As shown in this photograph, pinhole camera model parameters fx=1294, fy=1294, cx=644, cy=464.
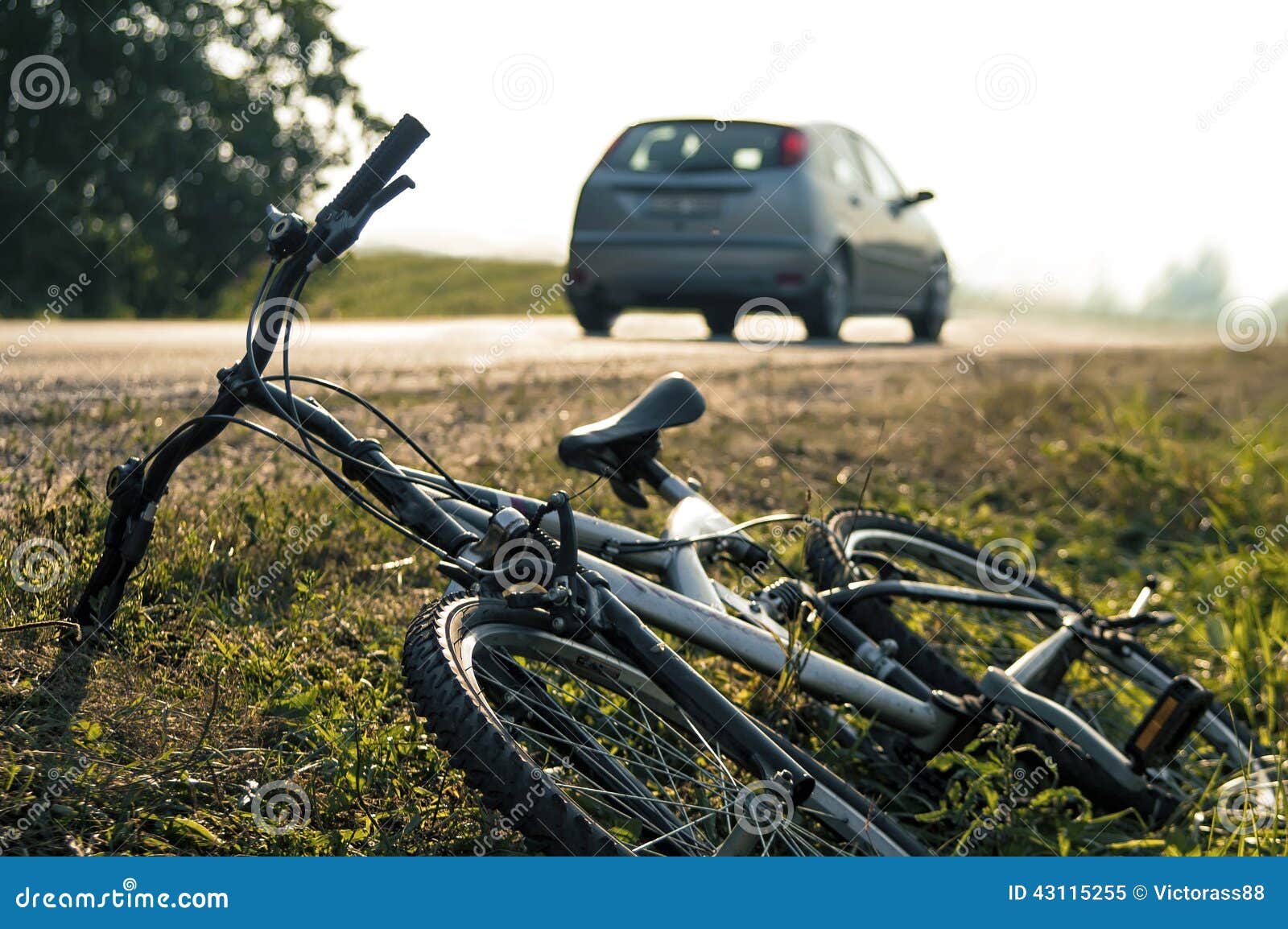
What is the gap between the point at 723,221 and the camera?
9938 mm

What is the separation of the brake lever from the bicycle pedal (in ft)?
8.40

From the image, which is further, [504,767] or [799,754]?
[799,754]

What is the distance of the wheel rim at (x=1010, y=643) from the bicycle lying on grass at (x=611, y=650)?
0.54 metres

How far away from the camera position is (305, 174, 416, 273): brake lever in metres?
2.47

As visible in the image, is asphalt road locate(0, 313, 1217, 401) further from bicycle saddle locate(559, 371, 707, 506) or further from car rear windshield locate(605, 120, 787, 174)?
bicycle saddle locate(559, 371, 707, 506)

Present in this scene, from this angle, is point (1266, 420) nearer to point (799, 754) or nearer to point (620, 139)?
point (620, 139)

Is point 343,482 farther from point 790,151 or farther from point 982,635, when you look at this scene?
point 790,151

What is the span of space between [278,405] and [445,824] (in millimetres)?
951

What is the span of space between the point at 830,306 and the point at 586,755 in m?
8.83

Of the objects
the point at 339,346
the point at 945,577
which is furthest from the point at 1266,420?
the point at 339,346

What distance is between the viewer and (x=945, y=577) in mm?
4645

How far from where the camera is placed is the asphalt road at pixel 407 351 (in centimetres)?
695

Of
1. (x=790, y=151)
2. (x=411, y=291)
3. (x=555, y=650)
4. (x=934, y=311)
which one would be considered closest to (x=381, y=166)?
(x=555, y=650)

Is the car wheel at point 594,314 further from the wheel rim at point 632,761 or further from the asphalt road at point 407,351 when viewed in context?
the wheel rim at point 632,761
